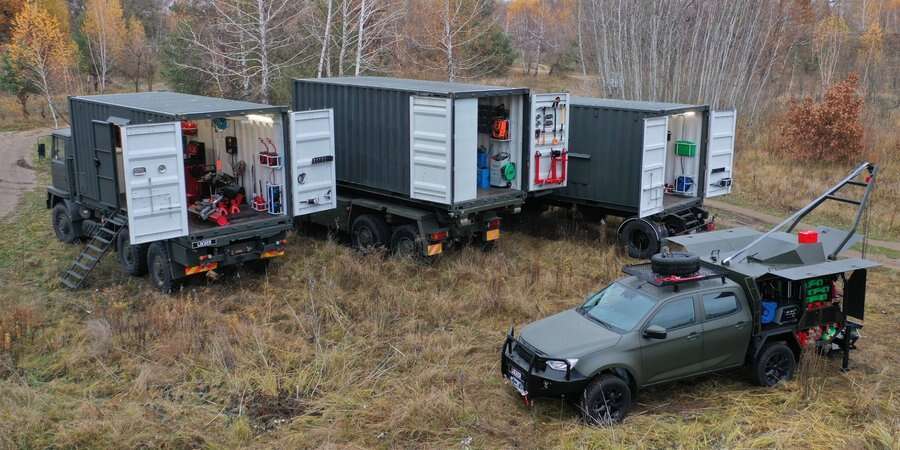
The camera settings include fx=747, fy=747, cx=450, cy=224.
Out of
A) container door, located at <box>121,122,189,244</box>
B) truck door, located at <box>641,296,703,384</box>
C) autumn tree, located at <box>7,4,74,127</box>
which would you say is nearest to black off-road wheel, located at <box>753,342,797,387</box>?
truck door, located at <box>641,296,703,384</box>

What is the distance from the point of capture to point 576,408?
8.05 metres

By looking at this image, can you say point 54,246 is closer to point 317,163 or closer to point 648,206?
point 317,163

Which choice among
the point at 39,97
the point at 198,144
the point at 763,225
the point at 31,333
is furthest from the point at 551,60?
the point at 31,333

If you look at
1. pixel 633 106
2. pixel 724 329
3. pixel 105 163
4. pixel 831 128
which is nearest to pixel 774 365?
pixel 724 329

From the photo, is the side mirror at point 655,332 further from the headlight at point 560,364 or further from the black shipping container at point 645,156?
the black shipping container at point 645,156

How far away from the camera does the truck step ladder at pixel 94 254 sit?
1220cm

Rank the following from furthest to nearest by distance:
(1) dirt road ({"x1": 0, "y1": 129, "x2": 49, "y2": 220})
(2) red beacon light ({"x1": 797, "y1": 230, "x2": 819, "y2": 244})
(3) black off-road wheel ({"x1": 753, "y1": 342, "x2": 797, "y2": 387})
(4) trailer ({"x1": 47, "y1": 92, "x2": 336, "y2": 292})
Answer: (1) dirt road ({"x1": 0, "y1": 129, "x2": 49, "y2": 220}), (4) trailer ({"x1": 47, "y1": 92, "x2": 336, "y2": 292}), (2) red beacon light ({"x1": 797, "y1": 230, "x2": 819, "y2": 244}), (3) black off-road wheel ({"x1": 753, "y1": 342, "x2": 797, "y2": 387})

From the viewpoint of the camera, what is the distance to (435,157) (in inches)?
504

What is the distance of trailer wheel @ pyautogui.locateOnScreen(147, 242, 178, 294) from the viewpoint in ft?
39.2

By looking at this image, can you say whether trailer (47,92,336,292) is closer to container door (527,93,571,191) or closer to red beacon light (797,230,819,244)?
container door (527,93,571,191)

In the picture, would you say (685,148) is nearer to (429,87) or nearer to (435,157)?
(429,87)

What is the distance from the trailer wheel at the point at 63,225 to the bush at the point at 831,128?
2062 cm

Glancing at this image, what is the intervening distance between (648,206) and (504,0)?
73.2 m

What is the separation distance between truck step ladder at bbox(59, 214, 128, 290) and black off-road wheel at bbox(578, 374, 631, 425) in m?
8.23
